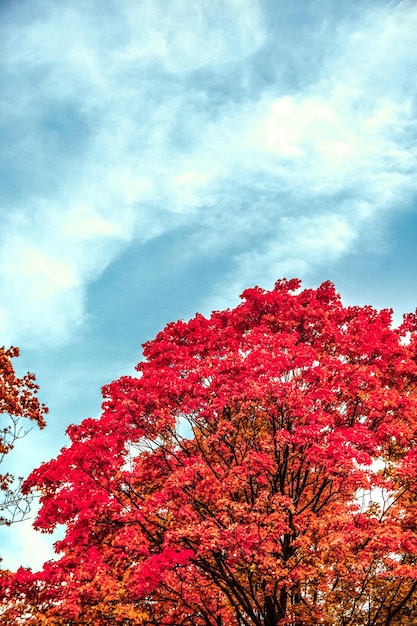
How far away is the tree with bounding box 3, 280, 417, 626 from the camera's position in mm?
13555

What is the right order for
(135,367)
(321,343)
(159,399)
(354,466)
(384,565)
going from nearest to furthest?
1. (354,466)
2. (384,565)
3. (159,399)
4. (321,343)
5. (135,367)

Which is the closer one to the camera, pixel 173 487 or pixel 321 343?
pixel 173 487

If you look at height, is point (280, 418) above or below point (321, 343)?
below

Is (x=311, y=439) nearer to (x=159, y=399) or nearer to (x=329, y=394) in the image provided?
(x=329, y=394)

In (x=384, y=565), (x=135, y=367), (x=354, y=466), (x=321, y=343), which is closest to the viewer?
(x=354, y=466)

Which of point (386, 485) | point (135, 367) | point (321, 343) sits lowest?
point (386, 485)

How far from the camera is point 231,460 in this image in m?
16.1

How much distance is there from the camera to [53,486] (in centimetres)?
1683

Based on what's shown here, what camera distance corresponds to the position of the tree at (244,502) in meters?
13.6

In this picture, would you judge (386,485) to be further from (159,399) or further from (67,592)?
(67,592)

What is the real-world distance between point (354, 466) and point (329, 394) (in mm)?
2132

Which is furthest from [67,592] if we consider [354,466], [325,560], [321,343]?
[321,343]

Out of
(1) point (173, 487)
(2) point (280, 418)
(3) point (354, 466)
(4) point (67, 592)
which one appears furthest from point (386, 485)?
(4) point (67, 592)

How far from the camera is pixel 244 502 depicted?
15508mm
